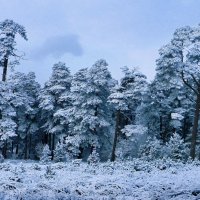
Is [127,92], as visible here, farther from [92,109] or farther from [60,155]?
[60,155]

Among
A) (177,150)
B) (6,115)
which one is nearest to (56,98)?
(6,115)

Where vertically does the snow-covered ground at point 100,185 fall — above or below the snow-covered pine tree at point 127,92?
below

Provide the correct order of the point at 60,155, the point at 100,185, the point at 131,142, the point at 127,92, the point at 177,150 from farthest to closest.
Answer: the point at 131,142 → the point at 127,92 → the point at 60,155 → the point at 177,150 → the point at 100,185

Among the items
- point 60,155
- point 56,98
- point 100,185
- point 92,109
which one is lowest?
point 60,155

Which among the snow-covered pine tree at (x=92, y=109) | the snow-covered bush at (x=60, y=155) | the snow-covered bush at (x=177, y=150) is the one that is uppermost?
the snow-covered pine tree at (x=92, y=109)

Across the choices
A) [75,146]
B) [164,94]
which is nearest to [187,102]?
[164,94]

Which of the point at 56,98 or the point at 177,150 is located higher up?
the point at 56,98

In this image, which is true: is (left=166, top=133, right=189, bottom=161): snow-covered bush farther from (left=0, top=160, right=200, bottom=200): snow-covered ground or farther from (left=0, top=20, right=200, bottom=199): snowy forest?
(left=0, top=160, right=200, bottom=200): snow-covered ground

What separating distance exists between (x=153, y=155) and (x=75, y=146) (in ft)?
39.5

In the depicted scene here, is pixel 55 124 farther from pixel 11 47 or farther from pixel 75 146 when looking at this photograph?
pixel 11 47

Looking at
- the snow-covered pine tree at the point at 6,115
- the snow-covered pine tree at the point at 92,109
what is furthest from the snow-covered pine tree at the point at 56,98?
the snow-covered pine tree at the point at 6,115

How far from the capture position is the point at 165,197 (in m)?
14.2

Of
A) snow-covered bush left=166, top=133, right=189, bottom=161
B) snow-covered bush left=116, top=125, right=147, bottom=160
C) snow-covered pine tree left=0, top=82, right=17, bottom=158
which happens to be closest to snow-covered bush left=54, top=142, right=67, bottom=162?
snow-covered pine tree left=0, top=82, right=17, bottom=158

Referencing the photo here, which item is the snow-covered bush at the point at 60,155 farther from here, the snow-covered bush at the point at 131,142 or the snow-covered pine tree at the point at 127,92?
the snow-covered bush at the point at 131,142
